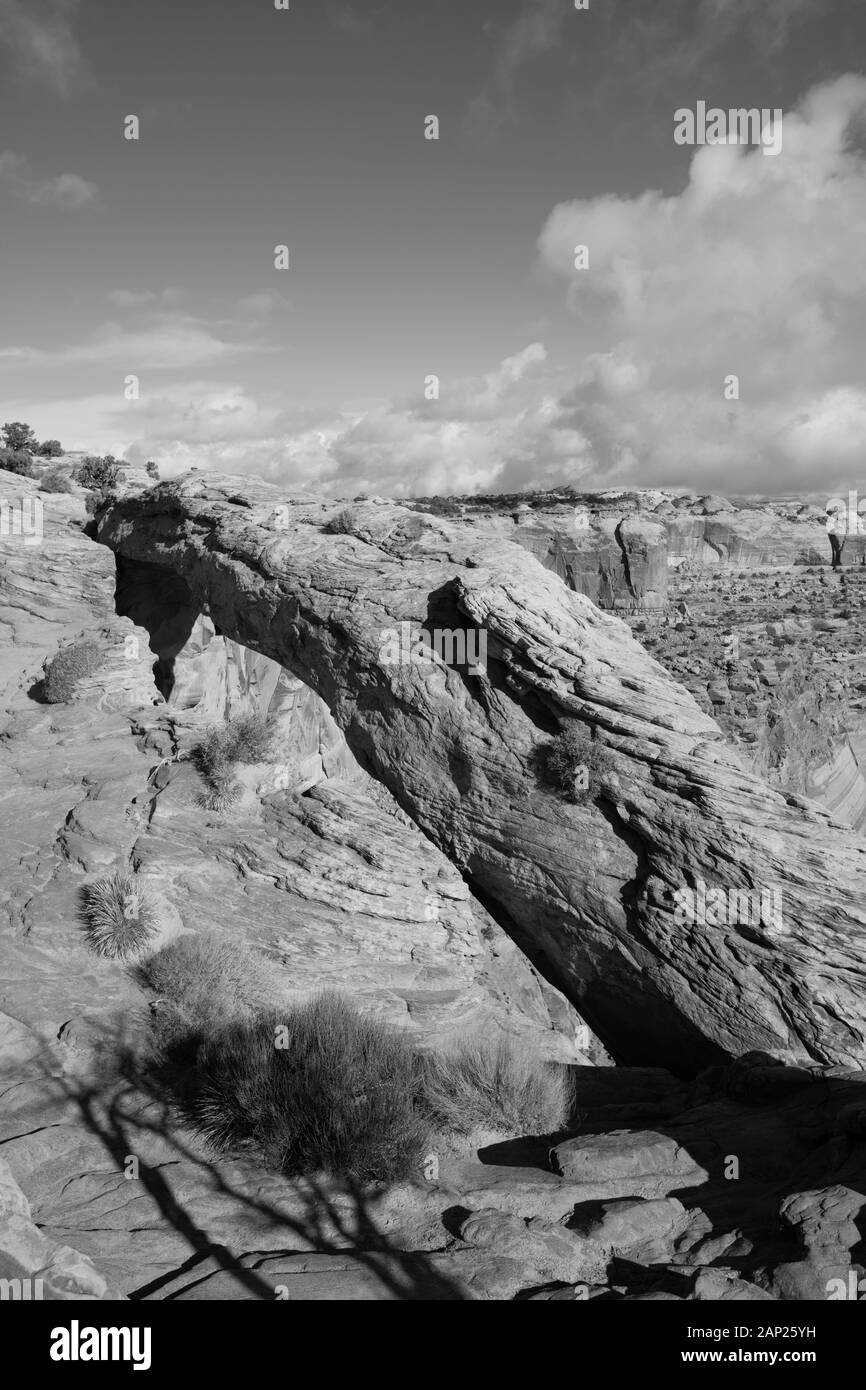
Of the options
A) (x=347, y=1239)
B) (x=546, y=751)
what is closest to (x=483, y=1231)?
(x=347, y=1239)

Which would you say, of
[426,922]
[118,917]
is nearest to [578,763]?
[426,922]

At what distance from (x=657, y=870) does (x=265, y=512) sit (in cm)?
1204

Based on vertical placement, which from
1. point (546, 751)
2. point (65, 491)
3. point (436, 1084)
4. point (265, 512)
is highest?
point (65, 491)

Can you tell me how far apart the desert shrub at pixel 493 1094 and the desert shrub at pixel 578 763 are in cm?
431

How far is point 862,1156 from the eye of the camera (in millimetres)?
6738

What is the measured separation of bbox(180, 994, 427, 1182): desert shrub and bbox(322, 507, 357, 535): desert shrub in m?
10.4

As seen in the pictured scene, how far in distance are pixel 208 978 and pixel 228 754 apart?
4.19 metres

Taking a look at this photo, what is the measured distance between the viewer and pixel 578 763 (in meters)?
11.9

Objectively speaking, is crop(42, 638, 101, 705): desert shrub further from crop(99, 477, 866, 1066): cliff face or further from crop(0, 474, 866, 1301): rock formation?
crop(99, 477, 866, 1066): cliff face

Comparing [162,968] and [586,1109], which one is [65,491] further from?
[586,1109]

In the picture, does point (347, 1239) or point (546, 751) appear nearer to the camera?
point (347, 1239)

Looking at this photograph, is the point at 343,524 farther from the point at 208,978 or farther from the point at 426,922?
the point at 208,978

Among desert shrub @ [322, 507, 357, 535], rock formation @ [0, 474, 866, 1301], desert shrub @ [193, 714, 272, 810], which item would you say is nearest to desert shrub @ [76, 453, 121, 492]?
rock formation @ [0, 474, 866, 1301]

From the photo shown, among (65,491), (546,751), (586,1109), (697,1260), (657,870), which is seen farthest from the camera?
(65,491)
